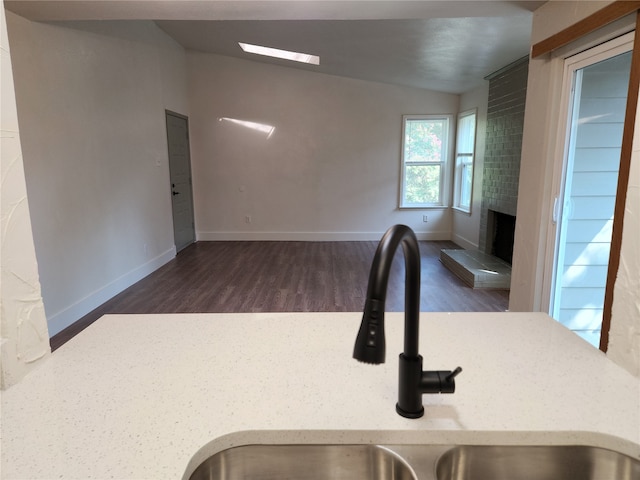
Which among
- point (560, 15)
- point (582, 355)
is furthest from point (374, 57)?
point (582, 355)

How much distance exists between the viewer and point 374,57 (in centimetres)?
487

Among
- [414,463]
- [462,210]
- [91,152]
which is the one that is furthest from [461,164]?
[414,463]

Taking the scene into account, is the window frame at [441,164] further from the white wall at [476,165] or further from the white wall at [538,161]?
the white wall at [538,161]

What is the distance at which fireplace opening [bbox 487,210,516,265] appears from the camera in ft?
16.4

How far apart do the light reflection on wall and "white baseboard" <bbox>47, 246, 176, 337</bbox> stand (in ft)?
7.82

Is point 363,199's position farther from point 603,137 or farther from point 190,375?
point 190,375

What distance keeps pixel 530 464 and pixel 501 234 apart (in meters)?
4.76

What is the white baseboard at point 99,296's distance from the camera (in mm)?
3254

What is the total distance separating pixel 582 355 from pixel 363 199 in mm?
5815

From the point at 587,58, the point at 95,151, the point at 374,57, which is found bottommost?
the point at 95,151

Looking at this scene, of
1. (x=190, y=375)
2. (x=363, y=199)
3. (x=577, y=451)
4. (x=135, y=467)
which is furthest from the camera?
(x=363, y=199)

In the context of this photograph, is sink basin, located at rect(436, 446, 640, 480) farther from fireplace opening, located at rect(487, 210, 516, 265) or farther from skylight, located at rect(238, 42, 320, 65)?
skylight, located at rect(238, 42, 320, 65)

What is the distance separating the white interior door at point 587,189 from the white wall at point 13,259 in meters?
2.56

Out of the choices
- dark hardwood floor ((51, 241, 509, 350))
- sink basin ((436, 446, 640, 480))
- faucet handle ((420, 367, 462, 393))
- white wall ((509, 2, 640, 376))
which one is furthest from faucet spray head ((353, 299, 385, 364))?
dark hardwood floor ((51, 241, 509, 350))
